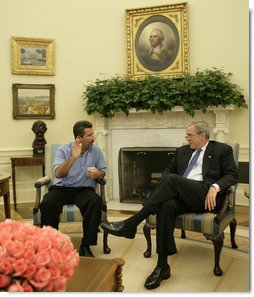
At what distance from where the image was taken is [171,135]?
5.70 metres

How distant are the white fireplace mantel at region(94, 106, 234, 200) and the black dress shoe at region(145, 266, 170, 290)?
2.90 meters

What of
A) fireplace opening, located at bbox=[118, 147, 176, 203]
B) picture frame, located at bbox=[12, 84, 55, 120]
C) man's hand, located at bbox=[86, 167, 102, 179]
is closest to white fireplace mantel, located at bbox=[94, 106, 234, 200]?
fireplace opening, located at bbox=[118, 147, 176, 203]

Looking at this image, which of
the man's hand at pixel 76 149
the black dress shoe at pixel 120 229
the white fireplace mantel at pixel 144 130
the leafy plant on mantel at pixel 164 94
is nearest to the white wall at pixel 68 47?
the leafy plant on mantel at pixel 164 94

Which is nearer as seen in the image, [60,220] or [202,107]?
[60,220]

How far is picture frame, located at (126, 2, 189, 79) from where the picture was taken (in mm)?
5637

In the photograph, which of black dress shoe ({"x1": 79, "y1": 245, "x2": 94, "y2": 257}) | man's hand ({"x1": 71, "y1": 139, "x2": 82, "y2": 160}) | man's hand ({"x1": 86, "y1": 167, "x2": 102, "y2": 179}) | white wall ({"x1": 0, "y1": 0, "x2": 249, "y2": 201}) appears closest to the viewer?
black dress shoe ({"x1": 79, "y1": 245, "x2": 94, "y2": 257})

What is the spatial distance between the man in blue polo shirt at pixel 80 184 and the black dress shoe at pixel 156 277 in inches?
28.2

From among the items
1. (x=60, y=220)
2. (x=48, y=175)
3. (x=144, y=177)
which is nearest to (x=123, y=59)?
(x=144, y=177)

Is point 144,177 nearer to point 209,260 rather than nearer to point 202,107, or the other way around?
point 202,107

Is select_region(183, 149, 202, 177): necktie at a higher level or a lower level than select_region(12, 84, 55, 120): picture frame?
lower

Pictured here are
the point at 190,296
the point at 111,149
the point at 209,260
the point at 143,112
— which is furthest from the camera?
the point at 111,149

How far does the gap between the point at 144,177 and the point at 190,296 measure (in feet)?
16.0

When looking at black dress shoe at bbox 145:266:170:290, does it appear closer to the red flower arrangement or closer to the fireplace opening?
the red flower arrangement

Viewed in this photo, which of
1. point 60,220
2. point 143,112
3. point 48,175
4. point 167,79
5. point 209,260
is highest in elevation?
point 167,79
